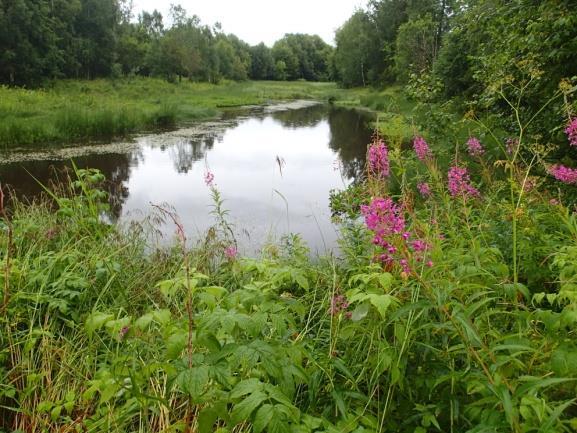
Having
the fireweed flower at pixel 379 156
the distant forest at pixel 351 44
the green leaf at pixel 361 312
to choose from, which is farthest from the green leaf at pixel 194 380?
the distant forest at pixel 351 44

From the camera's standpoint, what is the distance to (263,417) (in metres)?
1.08

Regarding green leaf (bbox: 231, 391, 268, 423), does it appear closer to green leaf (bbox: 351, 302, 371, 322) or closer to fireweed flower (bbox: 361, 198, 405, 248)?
green leaf (bbox: 351, 302, 371, 322)

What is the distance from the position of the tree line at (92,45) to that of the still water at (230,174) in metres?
18.6

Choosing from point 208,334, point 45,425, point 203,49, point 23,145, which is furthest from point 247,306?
point 203,49

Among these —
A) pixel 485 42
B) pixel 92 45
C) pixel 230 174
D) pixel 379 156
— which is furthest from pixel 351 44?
pixel 379 156

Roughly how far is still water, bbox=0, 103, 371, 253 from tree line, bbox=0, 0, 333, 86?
18.6 meters

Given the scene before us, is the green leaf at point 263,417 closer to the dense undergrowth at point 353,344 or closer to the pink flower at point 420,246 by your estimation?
the dense undergrowth at point 353,344

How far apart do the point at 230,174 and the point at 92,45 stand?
3369 cm

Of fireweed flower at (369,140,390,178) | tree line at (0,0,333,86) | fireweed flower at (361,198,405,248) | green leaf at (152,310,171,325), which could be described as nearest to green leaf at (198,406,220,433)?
green leaf at (152,310,171,325)

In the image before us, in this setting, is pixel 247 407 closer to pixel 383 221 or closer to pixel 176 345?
pixel 176 345

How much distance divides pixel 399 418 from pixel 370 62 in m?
47.2

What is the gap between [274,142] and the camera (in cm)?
1608

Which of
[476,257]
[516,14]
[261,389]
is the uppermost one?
[516,14]

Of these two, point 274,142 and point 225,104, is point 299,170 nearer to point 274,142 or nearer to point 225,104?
point 274,142
